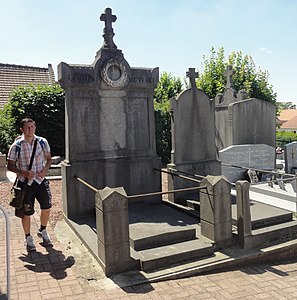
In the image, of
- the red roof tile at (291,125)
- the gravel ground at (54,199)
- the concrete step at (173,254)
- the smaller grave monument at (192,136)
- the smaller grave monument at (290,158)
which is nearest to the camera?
the concrete step at (173,254)

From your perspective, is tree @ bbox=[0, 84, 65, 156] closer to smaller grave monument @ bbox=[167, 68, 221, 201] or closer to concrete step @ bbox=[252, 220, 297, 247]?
smaller grave monument @ bbox=[167, 68, 221, 201]

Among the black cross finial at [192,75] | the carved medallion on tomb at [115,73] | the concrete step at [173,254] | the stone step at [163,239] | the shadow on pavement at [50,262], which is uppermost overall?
the black cross finial at [192,75]

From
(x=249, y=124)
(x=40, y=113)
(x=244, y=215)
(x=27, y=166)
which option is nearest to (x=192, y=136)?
(x=244, y=215)

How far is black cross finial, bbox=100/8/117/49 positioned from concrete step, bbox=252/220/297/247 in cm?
458

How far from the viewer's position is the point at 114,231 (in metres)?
4.29

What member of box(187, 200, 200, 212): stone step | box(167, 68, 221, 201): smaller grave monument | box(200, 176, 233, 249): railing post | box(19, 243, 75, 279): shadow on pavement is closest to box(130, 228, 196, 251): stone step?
box(200, 176, 233, 249): railing post

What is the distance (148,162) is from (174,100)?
5.92 feet

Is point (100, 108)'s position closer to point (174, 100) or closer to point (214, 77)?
point (174, 100)

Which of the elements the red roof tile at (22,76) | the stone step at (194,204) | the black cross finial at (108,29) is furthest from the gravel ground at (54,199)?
the red roof tile at (22,76)

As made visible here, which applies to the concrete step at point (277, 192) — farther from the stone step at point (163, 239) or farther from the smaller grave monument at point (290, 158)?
the stone step at point (163, 239)

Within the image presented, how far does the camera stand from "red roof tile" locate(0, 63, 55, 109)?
24016 mm

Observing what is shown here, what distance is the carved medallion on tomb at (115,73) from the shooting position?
6688mm

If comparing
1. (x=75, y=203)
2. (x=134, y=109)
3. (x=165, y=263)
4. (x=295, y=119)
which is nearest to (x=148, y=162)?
(x=134, y=109)

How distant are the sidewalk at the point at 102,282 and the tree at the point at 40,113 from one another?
1178cm
